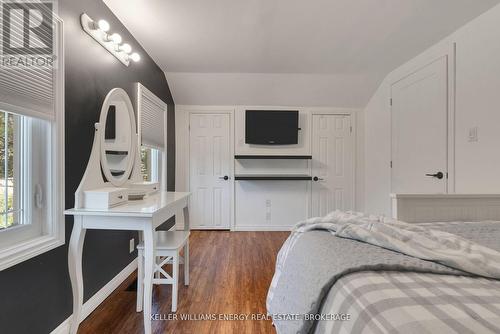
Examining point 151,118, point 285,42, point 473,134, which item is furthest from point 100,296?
point 473,134

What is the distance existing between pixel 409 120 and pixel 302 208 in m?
1.88

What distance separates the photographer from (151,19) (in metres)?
2.02

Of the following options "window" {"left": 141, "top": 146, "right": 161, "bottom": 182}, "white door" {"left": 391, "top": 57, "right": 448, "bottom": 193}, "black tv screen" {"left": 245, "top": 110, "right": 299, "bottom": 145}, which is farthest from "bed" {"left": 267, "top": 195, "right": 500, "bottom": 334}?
"black tv screen" {"left": 245, "top": 110, "right": 299, "bottom": 145}

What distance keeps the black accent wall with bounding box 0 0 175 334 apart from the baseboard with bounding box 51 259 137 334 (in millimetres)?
34

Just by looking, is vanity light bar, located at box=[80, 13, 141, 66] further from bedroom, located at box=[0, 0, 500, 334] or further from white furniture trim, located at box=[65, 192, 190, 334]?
white furniture trim, located at box=[65, 192, 190, 334]

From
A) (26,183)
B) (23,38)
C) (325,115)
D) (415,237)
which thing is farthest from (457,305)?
(325,115)

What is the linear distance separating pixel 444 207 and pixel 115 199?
205 centimetres

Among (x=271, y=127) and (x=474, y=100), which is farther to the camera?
(x=271, y=127)

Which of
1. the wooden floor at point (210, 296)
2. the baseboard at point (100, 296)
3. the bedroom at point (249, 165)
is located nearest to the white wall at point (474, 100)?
the bedroom at point (249, 165)

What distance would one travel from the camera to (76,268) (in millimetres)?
1368

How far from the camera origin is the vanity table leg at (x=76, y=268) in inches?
53.6

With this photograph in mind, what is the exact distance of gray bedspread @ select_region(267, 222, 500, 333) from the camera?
0.75 metres

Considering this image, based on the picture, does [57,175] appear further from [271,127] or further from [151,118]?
[271,127]

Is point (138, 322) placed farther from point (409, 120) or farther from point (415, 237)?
point (409, 120)
